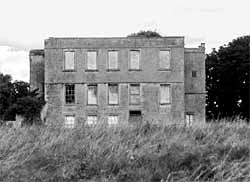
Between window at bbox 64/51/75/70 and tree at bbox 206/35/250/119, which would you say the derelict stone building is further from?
tree at bbox 206/35/250/119

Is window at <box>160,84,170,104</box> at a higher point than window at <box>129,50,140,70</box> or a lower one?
lower

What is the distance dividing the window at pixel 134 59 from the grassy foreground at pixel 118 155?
35.5 metres

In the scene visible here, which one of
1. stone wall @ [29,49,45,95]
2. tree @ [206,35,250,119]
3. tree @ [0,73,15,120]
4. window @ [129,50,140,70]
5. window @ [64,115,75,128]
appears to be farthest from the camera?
tree @ [206,35,250,119]

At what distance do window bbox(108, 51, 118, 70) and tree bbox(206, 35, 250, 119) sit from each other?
13683mm

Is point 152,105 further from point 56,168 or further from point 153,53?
point 56,168

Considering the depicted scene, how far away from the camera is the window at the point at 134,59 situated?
153 ft

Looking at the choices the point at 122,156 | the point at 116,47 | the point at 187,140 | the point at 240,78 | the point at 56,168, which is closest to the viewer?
the point at 56,168

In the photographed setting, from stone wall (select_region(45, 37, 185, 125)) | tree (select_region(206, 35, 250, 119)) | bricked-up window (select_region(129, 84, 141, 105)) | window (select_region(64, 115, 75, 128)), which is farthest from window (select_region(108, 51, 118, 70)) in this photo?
tree (select_region(206, 35, 250, 119))

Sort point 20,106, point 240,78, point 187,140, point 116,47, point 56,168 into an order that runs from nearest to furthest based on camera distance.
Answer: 1. point 56,168
2. point 187,140
3. point 20,106
4. point 116,47
5. point 240,78

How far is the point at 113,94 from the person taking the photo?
46.4 metres

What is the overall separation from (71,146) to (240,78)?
162 ft

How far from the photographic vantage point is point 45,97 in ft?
155

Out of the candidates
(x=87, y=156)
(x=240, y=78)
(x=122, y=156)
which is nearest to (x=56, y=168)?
(x=87, y=156)

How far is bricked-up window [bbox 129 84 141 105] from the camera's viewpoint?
46062mm
